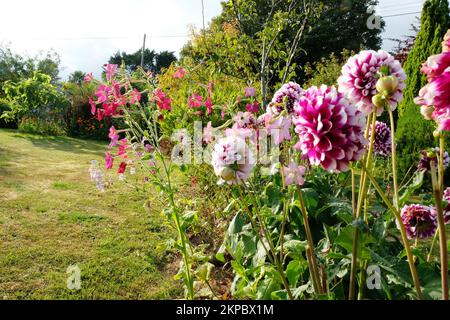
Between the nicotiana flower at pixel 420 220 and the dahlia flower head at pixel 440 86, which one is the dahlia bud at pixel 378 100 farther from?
the nicotiana flower at pixel 420 220

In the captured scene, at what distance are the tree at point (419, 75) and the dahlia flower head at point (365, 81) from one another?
14.4 feet

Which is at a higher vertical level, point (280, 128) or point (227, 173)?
point (280, 128)

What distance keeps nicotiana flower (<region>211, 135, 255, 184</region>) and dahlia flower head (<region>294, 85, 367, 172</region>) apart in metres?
0.26

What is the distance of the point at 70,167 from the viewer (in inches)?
262

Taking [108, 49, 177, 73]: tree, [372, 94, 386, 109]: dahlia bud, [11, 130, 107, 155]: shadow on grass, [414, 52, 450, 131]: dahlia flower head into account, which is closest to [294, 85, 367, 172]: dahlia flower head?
[372, 94, 386, 109]: dahlia bud

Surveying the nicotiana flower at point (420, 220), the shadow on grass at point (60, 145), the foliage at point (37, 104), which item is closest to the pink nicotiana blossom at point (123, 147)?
the nicotiana flower at point (420, 220)

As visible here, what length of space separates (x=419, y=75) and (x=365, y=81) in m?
5.75

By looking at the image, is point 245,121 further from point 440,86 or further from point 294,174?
point 440,86

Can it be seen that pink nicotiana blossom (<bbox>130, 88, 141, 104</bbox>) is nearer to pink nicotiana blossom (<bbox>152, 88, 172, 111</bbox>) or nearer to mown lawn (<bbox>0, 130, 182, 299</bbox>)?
pink nicotiana blossom (<bbox>152, 88, 172, 111</bbox>)

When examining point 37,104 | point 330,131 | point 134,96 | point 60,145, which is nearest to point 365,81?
point 330,131

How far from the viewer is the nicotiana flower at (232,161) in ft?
3.50

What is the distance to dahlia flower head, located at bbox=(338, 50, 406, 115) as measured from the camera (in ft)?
3.09

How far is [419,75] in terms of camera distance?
595 centimetres
